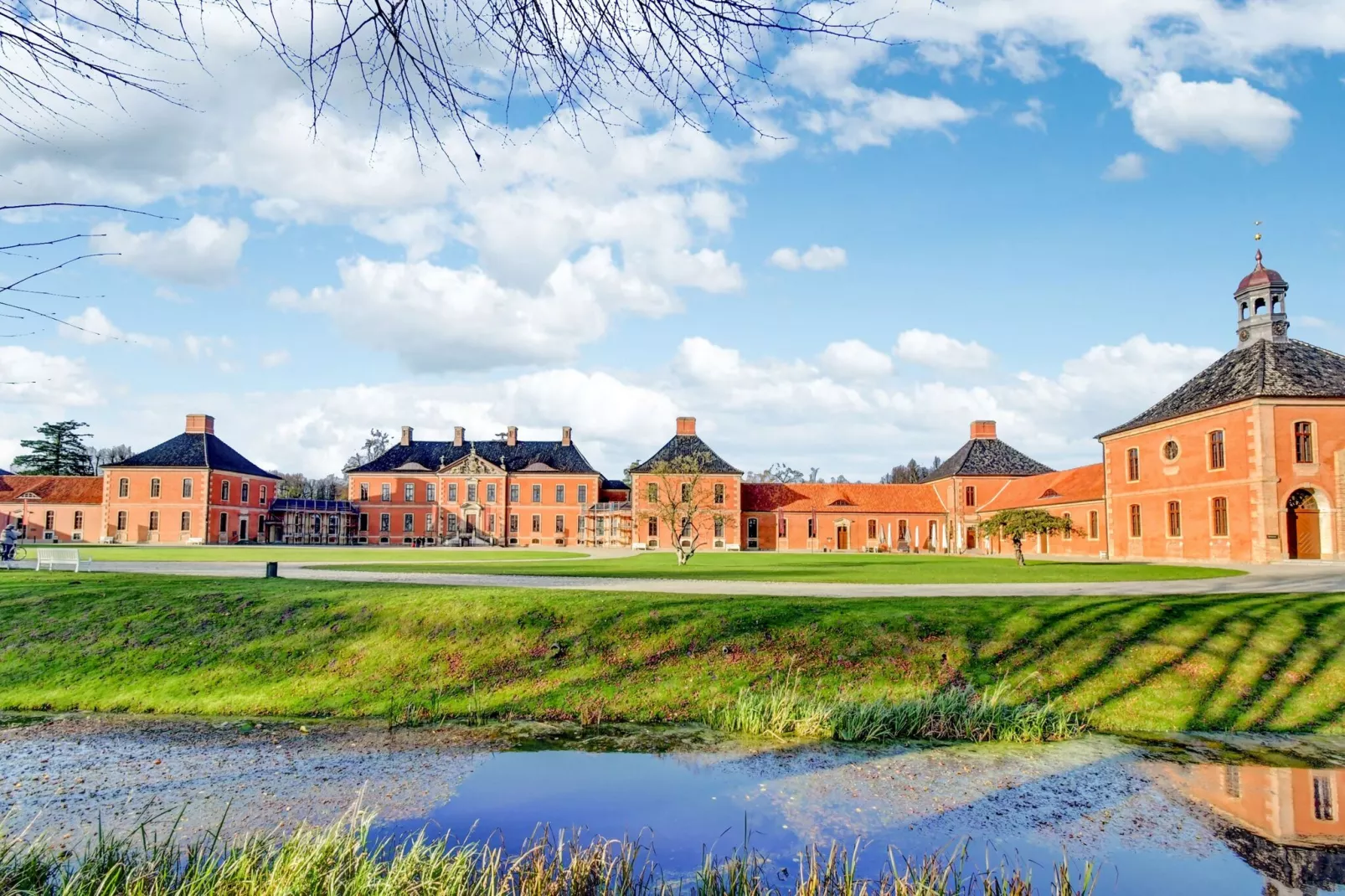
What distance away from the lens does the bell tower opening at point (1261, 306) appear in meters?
30.5

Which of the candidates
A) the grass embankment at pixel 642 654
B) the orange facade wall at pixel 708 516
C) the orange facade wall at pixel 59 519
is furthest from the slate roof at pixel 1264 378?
the orange facade wall at pixel 59 519

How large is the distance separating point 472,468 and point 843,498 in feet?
90.8

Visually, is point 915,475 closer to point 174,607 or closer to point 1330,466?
point 1330,466

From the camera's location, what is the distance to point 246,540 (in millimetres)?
60281

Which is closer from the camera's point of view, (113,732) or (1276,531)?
(113,732)

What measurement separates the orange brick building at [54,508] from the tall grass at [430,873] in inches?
2480

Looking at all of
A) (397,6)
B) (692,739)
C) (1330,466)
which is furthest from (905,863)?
(1330,466)

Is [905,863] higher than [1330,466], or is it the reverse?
[1330,466]

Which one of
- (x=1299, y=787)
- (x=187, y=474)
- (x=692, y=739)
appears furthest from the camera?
(x=187, y=474)

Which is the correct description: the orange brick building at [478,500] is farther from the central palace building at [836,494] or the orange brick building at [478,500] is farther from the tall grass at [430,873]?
the tall grass at [430,873]

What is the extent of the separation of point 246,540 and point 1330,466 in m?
63.2

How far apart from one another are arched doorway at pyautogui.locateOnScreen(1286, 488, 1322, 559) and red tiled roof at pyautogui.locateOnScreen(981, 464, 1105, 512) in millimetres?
10075

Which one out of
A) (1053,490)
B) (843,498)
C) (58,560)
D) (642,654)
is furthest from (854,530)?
(642,654)

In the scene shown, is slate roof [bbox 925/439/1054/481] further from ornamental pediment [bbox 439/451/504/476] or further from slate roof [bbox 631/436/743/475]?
ornamental pediment [bbox 439/451/504/476]
